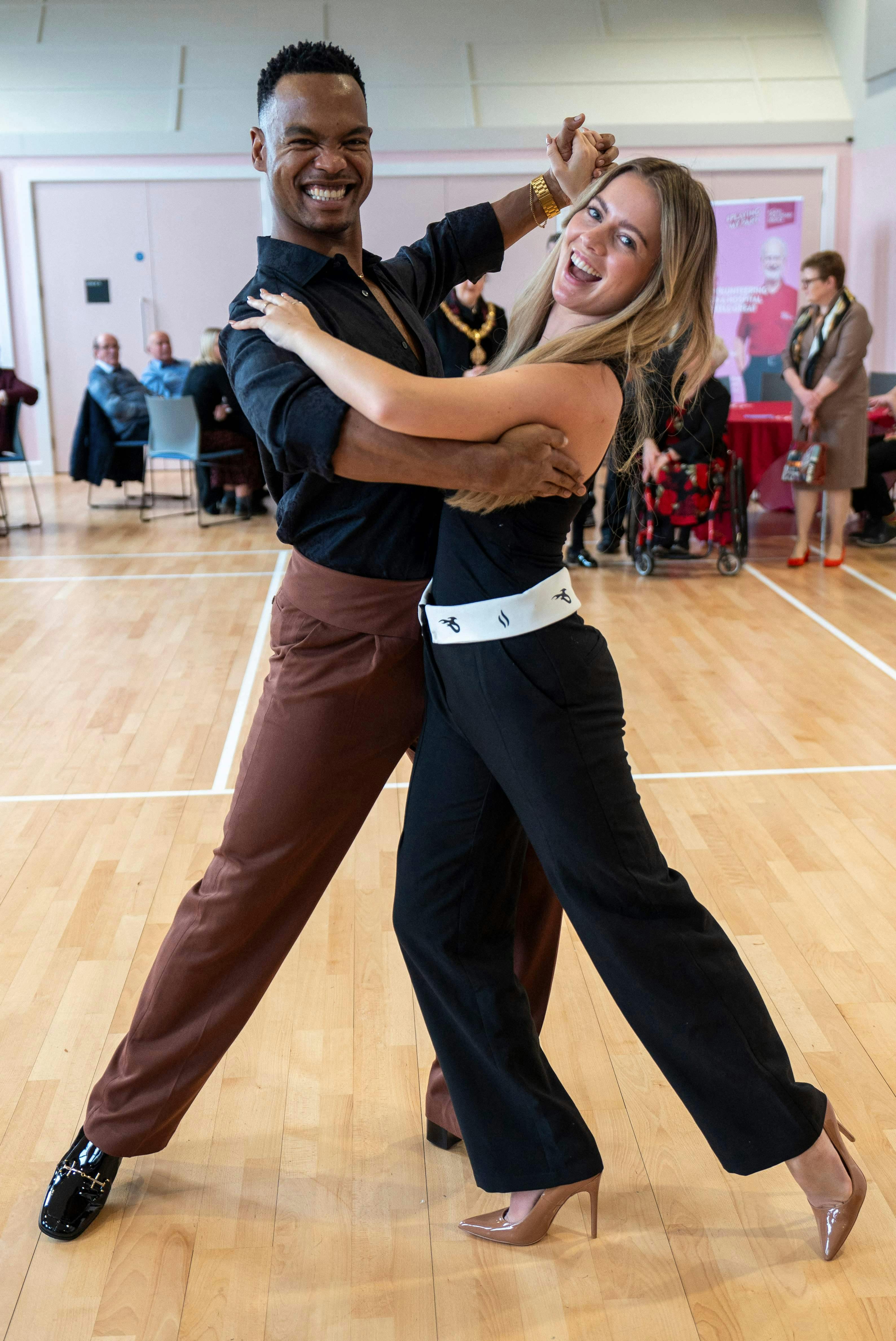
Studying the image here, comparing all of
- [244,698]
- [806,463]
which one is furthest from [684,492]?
[244,698]

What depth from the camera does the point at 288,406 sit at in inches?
57.2

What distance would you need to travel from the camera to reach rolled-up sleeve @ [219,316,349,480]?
56.6 inches

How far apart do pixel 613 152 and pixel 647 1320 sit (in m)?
1.77

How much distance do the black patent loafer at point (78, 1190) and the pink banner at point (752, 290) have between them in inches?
394

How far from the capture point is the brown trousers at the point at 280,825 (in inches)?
67.4

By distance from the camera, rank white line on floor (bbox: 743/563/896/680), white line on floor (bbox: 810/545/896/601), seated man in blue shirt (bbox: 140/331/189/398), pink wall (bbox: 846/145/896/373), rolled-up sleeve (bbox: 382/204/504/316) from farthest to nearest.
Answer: pink wall (bbox: 846/145/896/373), seated man in blue shirt (bbox: 140/331/189/398), white line on floor (bbox: 810/545/896/601), white line on floor (bbox: 743/563/896/680), rolled-up sleeve (bbox: 382/204/504/316)

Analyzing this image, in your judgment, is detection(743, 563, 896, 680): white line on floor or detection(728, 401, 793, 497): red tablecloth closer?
detection(743, 563, 896, 680): white line on floor

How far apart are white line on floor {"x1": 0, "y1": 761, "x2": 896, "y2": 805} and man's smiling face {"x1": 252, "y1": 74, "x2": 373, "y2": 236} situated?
2.17 metres

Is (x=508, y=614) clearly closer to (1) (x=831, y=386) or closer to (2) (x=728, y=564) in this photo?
(2) (x=728, y=564)

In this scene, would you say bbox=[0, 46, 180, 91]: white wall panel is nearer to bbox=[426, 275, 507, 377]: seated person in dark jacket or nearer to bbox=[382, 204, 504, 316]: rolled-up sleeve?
bbox=[426, 275, 507, 377]: seated person in dark jacket

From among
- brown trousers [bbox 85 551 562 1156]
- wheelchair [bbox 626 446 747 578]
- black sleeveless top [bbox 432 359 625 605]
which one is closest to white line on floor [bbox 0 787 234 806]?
brown trousers [bbox 85 551 562 1156]

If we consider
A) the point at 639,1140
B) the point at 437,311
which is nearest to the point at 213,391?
the point at 437,311

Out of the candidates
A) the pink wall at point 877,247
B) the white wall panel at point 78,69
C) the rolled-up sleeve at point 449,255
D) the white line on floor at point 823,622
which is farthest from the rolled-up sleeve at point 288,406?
the white wall panel at point 78,69

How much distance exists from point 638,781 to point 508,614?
2.16 m
